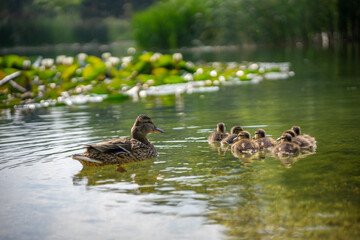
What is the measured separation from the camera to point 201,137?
7.96 meters

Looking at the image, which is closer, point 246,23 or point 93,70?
point 93,70

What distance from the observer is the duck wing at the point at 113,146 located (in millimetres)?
6355

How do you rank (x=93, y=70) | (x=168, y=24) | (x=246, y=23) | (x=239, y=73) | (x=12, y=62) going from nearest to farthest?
(x=93, y=70), (x=12, y=62), (x=239, y=73), (x=246, y=23), (x=168, y=24)

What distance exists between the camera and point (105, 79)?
16516 millimetres

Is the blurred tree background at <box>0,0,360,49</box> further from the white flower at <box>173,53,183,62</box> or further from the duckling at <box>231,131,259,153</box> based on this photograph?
the duckling at <box>231,131,259,153</box>

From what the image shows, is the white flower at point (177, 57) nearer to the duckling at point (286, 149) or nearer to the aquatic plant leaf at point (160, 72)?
the aquatic plant leaf at point (160, 72)

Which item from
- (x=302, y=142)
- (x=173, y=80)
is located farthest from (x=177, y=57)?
(x=302, y=142)

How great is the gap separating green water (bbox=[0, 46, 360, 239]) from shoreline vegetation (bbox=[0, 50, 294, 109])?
3008 millimetres

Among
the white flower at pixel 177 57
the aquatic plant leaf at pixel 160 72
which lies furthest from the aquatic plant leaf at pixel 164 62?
the aquatic plant leaf at pixel 160 72

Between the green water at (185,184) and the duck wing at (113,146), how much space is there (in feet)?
0.71

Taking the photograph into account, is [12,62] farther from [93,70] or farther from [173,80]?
[173,80]

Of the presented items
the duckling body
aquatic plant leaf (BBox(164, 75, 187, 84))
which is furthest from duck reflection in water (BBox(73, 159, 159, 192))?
aquatic plant leaf (BBox(164, 75, 187, 84))

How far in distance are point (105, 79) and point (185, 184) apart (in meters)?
11.5

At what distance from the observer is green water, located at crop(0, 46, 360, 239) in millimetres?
4270
